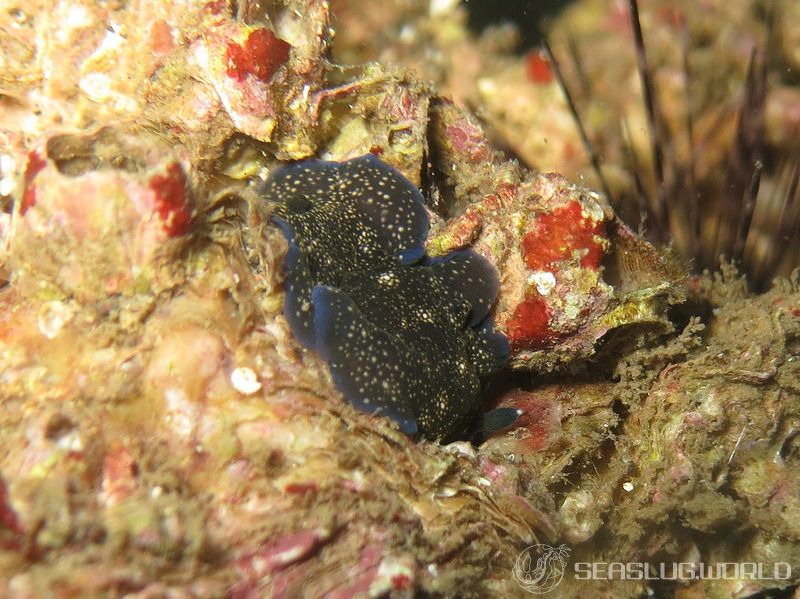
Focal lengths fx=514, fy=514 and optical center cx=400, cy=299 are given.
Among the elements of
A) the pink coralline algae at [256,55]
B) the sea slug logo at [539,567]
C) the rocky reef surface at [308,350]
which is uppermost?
the pink coralline algae at [256,55]

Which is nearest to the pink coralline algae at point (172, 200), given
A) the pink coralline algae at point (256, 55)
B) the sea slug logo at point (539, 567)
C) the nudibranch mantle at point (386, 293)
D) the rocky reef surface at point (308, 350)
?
the rocky reef surface at point (308, 350)

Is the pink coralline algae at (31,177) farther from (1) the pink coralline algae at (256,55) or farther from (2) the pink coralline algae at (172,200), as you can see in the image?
(1) the pink coralline algae at (256,55)

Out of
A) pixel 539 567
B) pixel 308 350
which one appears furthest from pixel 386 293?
pixel 539 567

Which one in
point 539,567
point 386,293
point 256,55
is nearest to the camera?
point 256,55

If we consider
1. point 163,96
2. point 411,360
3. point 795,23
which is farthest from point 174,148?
point 795,23

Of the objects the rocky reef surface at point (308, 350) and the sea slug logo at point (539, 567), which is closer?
the rocky reef surface at point (308, 350)

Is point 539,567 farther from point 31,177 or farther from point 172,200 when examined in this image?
point 31,177
